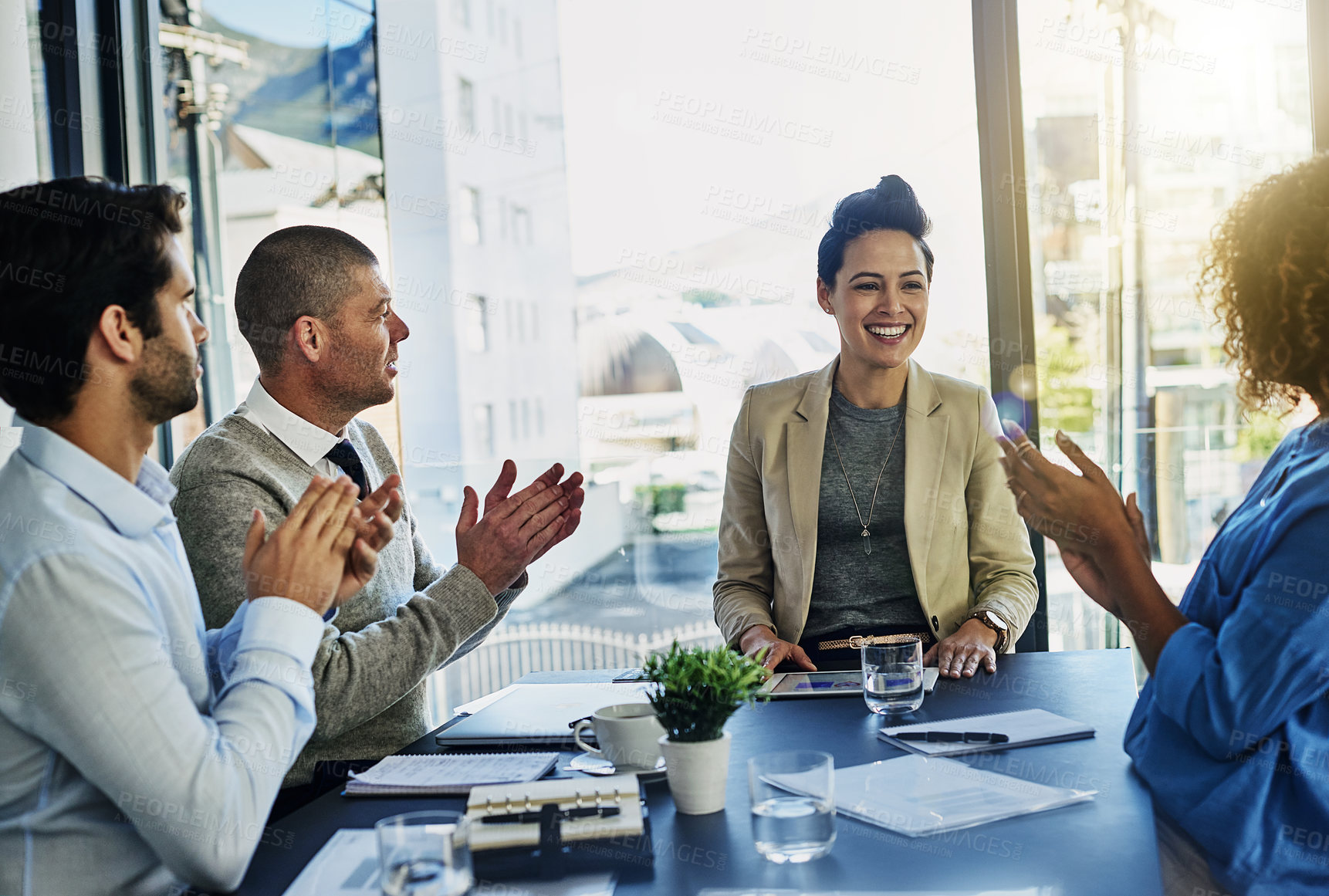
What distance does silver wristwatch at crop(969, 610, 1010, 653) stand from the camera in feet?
7.20

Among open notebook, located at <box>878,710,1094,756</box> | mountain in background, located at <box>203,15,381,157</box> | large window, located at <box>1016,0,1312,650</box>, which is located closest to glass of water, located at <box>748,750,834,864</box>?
open notebook, located at <box>878,710,1094,756</box>

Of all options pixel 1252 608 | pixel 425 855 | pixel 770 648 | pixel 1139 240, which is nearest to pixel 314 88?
pixel 770 648

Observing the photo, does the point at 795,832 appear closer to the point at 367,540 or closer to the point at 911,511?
the point at 367,540

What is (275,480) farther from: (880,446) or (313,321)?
(880,446)

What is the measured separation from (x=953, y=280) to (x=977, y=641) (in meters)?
1.32

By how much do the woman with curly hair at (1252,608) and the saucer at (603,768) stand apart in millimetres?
613

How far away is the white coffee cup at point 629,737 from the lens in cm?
137

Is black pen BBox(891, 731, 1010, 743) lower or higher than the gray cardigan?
lower

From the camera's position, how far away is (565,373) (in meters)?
3.39

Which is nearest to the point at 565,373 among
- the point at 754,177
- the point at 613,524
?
the point at 613,524

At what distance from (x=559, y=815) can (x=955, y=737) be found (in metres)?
0.62

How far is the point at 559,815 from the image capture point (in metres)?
1.15

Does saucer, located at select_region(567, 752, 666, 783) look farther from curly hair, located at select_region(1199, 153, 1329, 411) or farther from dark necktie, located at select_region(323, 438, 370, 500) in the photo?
curly hair, located at select_region(1199, 153, 1329, 411)

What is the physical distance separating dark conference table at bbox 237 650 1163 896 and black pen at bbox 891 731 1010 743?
0.04 meters
